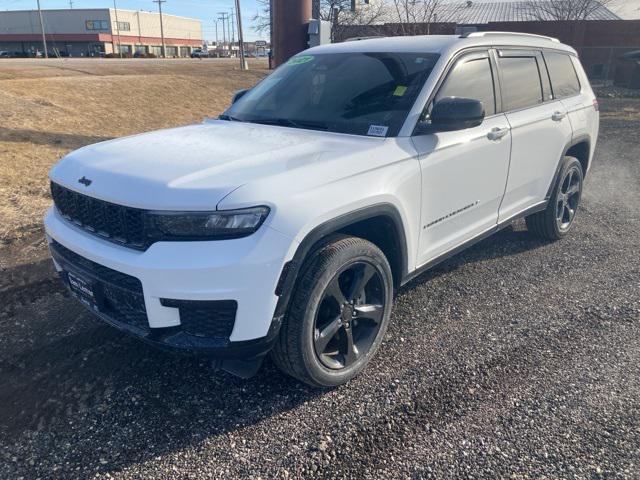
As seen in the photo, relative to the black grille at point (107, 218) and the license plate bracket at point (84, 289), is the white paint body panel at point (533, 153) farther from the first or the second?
the license plate bracket at point (84, 289)

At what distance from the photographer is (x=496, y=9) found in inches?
1483

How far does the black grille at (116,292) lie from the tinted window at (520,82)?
3.13 m

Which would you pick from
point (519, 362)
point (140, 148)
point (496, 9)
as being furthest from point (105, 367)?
point (496, 9)

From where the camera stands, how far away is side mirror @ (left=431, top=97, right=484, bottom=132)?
3.20 meters

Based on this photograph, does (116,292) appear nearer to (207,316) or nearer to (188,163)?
(207,316)

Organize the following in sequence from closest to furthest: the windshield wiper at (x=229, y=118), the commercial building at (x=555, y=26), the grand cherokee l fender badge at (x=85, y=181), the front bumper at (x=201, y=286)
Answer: the front bumper at (x=201, y=286), the grand cherokee l fender badge at (x=85, y=181), the windshield wiper at (x=229, y=118), the commercial building at (x=555, y=26)

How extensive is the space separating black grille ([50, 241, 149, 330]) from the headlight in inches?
12.5

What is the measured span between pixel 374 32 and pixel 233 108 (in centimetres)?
1967

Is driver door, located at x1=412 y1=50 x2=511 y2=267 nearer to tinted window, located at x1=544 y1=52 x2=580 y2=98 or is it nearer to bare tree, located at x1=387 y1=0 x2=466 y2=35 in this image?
tinted window, located at x1=544 y1=52 x2=580 y2=98

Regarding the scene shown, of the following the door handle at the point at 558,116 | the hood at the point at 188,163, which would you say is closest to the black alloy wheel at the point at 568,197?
the door handle at the point at 558,116

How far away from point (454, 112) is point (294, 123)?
1096 millimetres

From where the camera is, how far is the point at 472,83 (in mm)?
3818

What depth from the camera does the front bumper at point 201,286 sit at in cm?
238

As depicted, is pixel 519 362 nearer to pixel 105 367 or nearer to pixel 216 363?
pixel 216 363
